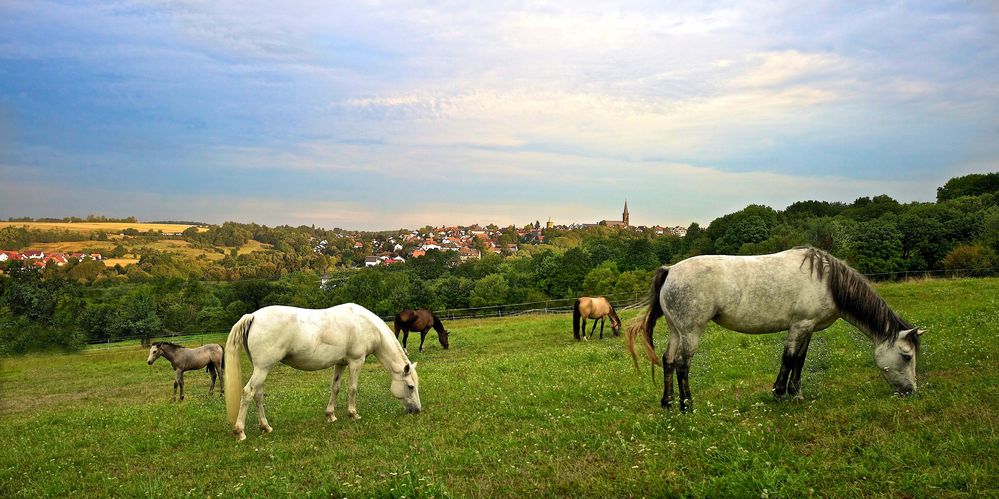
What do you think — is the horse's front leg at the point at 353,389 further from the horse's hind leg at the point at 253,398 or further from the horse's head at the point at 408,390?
the horse's hind leg at the point at 253,398

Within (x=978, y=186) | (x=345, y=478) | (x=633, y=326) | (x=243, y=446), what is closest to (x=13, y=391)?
(x=243, y=446)

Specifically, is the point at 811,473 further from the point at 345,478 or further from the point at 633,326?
the point at 345,478

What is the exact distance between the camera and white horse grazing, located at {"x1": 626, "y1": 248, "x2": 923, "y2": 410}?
26.6 feet

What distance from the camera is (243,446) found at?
8555 mm

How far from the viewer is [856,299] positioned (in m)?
8.32

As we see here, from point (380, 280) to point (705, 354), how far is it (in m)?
79.0

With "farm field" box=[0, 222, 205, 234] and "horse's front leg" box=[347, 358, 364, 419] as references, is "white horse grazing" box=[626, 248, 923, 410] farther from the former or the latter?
"farm field" box=[0, 222, 205, 234]

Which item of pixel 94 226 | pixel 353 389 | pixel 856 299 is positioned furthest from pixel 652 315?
pixel 94 226

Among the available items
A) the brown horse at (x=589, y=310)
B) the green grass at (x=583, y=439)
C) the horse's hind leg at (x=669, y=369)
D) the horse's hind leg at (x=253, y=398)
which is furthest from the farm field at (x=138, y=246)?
the horse's hind leg at (x=669, y=369)

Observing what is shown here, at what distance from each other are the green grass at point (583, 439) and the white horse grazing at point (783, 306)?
586 millimetres

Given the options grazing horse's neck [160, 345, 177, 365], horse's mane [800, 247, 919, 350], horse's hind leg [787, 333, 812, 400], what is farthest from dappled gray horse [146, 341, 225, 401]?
horse's mane [800, 247, 919, 350]

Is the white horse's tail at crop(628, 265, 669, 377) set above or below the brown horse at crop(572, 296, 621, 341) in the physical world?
above

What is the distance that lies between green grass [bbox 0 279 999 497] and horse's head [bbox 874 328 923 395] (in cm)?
24

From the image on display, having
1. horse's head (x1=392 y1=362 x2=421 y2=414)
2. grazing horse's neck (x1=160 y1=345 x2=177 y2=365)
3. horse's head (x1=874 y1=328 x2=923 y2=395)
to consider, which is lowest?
grazing horse's neck (x1=160 y1=345 x2=177 y2=365)
